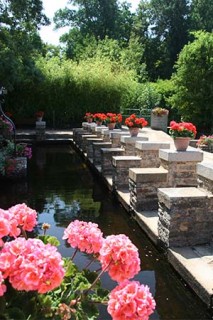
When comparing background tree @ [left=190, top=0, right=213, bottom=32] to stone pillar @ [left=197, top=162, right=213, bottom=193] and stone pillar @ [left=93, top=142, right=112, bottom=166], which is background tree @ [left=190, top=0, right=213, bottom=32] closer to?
stone pillar @ [left=93, top=142, right=112, bottom=166]

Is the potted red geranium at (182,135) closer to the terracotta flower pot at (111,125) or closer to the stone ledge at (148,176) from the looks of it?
the stone ledge at (148,176)

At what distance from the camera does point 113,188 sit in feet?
26.9

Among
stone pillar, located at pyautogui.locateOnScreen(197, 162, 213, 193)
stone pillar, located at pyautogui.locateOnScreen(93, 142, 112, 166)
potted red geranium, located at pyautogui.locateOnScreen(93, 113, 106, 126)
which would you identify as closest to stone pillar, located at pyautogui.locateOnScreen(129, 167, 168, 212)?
stone pillar, located at pyautogui.locateOnScreen(197, 162, 213, 193)

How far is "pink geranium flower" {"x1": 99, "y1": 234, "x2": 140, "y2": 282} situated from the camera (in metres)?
1.93

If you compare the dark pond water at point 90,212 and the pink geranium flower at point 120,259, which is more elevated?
the pink geranium flower at point 120,259

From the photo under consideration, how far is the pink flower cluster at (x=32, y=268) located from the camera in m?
1.67

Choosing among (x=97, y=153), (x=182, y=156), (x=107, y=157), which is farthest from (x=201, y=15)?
(x=182, y=156)

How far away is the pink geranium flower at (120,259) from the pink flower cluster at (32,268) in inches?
12.1

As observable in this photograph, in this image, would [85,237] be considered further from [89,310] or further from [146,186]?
[146,186]

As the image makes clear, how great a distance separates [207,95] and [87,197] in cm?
1360

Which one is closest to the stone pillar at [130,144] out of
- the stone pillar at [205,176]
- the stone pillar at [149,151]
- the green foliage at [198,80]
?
the stone pillar at [149,151]

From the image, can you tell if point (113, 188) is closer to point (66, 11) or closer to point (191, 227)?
point (191, 227)

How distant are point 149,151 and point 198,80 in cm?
1309

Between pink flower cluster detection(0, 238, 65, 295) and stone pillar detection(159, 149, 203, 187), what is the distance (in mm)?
4868
